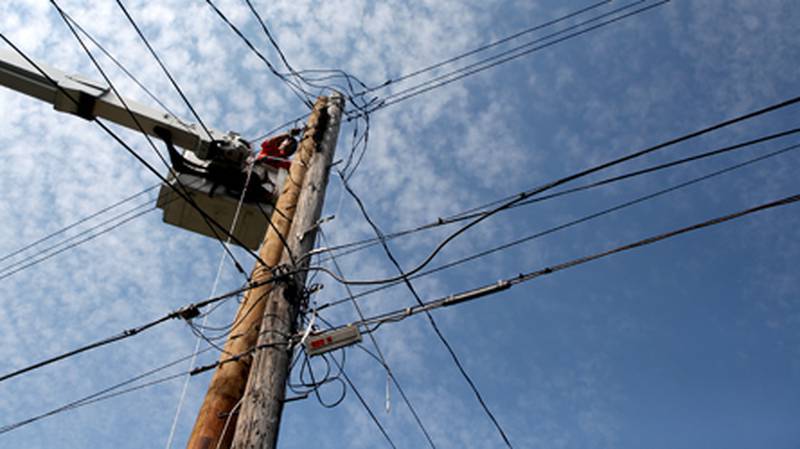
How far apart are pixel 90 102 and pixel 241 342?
390cm

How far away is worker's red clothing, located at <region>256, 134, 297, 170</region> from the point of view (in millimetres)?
8398

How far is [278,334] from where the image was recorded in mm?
5051

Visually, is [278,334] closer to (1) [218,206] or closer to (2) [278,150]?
(1) [218,206]

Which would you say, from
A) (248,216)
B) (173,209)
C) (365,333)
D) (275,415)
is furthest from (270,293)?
(173,209)

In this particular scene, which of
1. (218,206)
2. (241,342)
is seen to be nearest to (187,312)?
(241,342)

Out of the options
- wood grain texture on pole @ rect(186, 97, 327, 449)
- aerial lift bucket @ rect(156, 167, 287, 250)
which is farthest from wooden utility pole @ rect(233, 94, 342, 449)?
aerial lift bucket @ rect(156, 167, 287, 250)

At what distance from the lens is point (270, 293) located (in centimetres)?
549

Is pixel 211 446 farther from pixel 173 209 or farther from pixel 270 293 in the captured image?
pixel 173 209

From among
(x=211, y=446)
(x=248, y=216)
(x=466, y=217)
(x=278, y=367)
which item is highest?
(x=248, y=216)

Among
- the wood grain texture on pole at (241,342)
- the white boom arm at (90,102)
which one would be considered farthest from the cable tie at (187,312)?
the white boom arm at (90,102)

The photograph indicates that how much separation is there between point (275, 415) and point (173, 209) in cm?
461

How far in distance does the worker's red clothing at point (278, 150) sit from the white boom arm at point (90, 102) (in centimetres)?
42

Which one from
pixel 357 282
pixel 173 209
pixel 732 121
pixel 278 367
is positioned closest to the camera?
pixel 732 121

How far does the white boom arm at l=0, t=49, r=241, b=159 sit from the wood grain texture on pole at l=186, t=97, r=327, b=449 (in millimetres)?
1657
